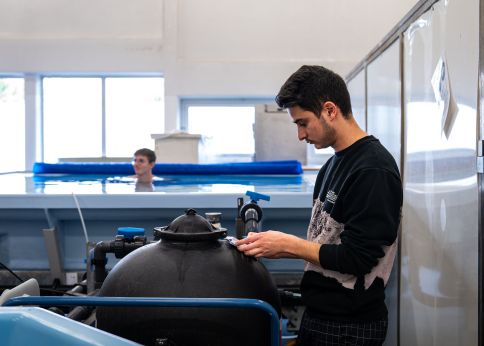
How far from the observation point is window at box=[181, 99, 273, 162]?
617 centimetres

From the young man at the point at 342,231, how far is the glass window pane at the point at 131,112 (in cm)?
511

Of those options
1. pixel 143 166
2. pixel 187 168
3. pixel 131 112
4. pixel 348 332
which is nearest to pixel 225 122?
pixel 131 112

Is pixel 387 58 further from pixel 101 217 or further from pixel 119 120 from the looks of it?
pixel 119 120

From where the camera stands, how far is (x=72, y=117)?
6242 mm

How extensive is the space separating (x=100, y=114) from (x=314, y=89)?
543 cm

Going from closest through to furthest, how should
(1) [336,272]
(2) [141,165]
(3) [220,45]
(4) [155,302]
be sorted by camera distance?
(4) [155,302] < (1) [336,272] < (2) [141,165] < (3) [220,45]

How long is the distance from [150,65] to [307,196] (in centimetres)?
437

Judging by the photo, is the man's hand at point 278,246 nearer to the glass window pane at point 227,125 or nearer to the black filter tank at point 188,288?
the black filter tank at point 188,288

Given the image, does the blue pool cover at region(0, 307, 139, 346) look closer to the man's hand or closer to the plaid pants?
the man's hand

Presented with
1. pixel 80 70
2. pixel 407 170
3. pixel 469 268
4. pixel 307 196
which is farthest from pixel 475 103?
pixel 80 70

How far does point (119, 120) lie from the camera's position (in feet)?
20.4

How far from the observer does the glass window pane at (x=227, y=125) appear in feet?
20.3

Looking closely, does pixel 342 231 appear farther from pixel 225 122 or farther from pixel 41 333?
pixel 225 122

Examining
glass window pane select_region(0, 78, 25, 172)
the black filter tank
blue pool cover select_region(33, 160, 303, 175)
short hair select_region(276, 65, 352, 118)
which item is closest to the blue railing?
the black filter tank
